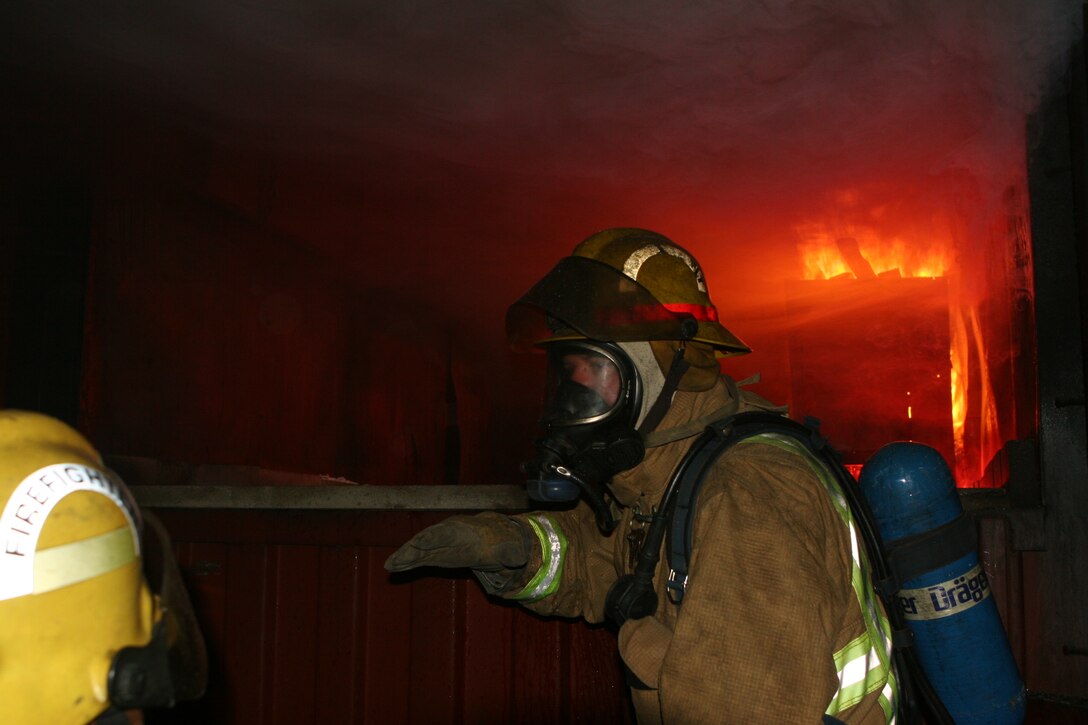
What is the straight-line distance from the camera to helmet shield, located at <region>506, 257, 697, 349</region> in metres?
2.40

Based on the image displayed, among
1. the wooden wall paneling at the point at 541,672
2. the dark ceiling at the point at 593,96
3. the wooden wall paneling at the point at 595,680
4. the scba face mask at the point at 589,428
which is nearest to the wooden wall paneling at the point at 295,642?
the wooden wall paneling at the point at 541,672

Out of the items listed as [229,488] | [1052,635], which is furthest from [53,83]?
[1052,635]

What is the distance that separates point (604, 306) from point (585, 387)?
10.1 inches

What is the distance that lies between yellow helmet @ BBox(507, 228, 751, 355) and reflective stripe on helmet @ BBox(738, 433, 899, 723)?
1.63ft

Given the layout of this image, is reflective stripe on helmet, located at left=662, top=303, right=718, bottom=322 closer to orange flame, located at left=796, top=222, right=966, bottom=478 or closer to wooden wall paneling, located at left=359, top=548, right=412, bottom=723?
wooden wall paneling, located at left=359, top=548, right=412, bottom=723

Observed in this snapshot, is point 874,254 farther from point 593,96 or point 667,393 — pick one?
point 667,393

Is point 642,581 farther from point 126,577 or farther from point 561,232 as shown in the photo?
point 561,232

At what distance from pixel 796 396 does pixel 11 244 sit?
6.09 metres

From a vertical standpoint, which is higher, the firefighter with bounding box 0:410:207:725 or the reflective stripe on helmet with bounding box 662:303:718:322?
the reflective stripe on helmet with bounding box 662:303:718:322

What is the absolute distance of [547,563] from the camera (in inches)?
108

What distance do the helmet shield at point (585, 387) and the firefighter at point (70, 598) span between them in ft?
4.18

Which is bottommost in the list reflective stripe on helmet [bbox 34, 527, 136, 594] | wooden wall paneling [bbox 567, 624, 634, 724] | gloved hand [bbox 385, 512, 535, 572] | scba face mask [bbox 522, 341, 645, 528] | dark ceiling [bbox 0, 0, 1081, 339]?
wooden wall paneling [bbox 567, 624, 634, 724]

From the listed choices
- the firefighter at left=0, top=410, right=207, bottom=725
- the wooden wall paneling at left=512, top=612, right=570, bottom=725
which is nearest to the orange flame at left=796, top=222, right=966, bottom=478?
the wooden wall paneling at left=512, top=612, right=570, bottom=725

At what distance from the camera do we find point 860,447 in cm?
690
